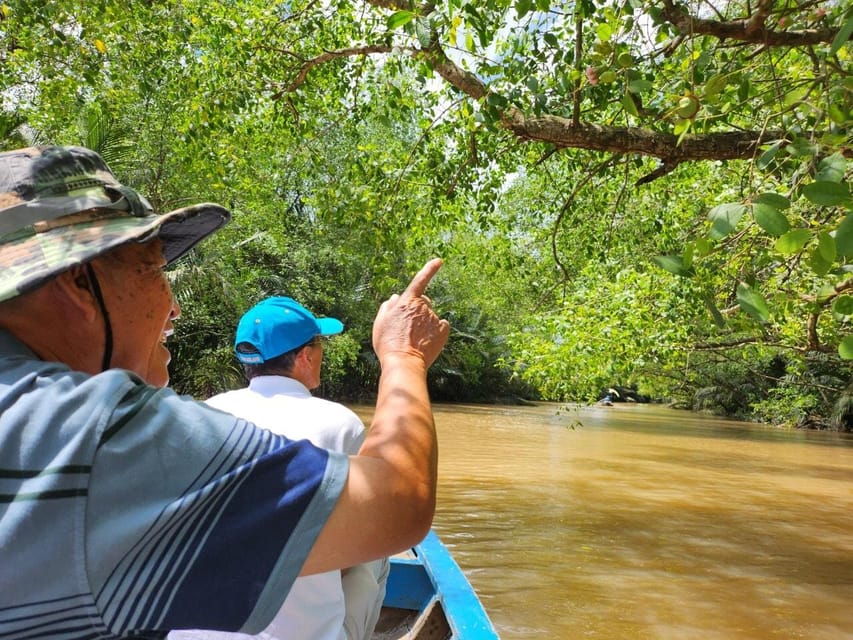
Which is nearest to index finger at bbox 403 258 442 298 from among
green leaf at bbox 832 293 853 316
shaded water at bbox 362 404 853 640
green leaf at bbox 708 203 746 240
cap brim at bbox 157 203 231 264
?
cap brim at bbox 157 203 231 264

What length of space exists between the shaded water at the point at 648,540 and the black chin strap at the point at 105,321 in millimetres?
4690

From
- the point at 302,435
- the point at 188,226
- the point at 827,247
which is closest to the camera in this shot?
the point at 188,226

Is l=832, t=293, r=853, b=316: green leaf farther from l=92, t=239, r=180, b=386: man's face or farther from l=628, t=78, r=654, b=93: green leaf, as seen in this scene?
l=92, t=239, r=180, b=386: man's face

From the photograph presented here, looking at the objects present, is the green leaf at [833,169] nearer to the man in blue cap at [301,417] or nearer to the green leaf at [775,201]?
the green leaf at [775,201]

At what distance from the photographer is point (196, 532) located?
783 mm

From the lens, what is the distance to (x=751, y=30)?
353cm

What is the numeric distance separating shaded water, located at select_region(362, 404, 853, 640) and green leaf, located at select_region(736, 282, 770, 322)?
3932 millimetres

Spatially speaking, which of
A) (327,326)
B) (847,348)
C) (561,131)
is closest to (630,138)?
(561,131)

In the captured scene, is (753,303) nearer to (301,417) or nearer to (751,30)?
(301,417)

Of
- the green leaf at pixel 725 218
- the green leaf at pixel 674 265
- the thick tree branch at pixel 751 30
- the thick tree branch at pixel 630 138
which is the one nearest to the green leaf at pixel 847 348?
the green leaf at pixel 674 265

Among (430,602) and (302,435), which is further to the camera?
(430,602)

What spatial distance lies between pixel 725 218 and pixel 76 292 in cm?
137

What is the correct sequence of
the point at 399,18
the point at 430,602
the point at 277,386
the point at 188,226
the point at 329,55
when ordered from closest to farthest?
1. the point at 188,226
2. the point at 277,386
3. the point at 399,18
4. the point at 430,602
5. the point at 329,55

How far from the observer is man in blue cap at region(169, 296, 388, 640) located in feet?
6.15
